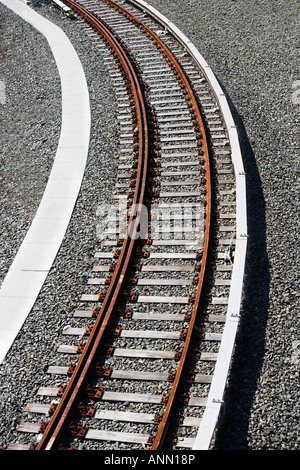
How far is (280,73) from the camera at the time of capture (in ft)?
49.7

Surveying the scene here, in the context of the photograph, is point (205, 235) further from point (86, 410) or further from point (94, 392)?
point (86, 410)

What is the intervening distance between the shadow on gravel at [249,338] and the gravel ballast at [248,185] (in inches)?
0.7

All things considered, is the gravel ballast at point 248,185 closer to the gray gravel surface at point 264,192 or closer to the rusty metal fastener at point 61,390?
the gray gravel surface at point 264,192

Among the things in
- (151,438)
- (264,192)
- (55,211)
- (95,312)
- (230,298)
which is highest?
(264,192)

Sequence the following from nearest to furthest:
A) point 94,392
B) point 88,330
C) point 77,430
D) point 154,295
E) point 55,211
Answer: point 77,430, point 94,392, point 88,330, point 154,295, point 55,211

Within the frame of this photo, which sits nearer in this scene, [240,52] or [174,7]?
[240,52]

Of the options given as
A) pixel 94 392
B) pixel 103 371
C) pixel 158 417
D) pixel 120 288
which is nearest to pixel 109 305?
pixel 120 288

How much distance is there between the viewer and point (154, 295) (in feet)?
30.3

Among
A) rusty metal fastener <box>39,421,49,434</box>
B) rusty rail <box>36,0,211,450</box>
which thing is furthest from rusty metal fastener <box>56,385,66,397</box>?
rusty metal fastener <box>39,421,49,434</box>

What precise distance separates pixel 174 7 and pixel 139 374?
16.1 metres

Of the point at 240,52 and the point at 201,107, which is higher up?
the point at 240,52

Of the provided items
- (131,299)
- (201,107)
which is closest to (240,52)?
(201,107)

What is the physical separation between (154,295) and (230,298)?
1.39 meters

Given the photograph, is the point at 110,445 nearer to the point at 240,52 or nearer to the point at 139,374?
the point at 139,374
